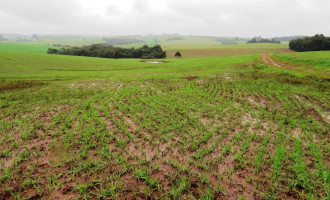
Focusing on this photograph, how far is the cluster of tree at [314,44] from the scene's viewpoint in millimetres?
87188

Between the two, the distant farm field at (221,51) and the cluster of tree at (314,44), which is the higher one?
the cluster of tree at (314,44)

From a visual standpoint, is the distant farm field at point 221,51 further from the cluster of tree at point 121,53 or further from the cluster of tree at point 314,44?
the cluster of tree at point 121,53

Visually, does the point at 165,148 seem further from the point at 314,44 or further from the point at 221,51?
the point at 314,44

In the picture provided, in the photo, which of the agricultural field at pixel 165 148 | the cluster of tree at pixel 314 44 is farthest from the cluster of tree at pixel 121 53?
the cluster of tree at pixel 314 44

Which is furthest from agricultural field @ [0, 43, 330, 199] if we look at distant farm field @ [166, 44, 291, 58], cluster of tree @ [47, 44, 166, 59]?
distant farm field @ [166, 44, 291, 58]

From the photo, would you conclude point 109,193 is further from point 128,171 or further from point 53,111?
point 53,111

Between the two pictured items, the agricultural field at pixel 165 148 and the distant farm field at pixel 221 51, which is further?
the distant farm field at pixel 221 51

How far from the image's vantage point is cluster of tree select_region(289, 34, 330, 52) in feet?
286

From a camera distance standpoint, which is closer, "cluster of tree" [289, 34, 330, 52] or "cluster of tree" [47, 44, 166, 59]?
"cluster of tree" [289, 34, 330, 52]

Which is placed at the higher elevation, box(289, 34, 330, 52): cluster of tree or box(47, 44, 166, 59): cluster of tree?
box(289, 34, 330, 52): cluster of tree

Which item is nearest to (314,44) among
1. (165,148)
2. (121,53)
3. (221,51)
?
(221,51)

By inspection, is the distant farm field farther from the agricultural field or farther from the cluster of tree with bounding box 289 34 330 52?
the agricultural field

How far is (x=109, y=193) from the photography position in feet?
22.4

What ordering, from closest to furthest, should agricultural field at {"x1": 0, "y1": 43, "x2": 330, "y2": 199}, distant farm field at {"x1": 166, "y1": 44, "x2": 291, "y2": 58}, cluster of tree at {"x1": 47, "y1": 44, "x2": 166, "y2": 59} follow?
agricultural field at {"x1": 0, "y1": 43, "x2": 330, "y2": 199}, cluster of tree at {"x1": 47, "y1": 44, "x2": 166, "y2": 59}, distant farm field at {"x1": 166, "y1": 44, "x2": 291, "y2": 58}
